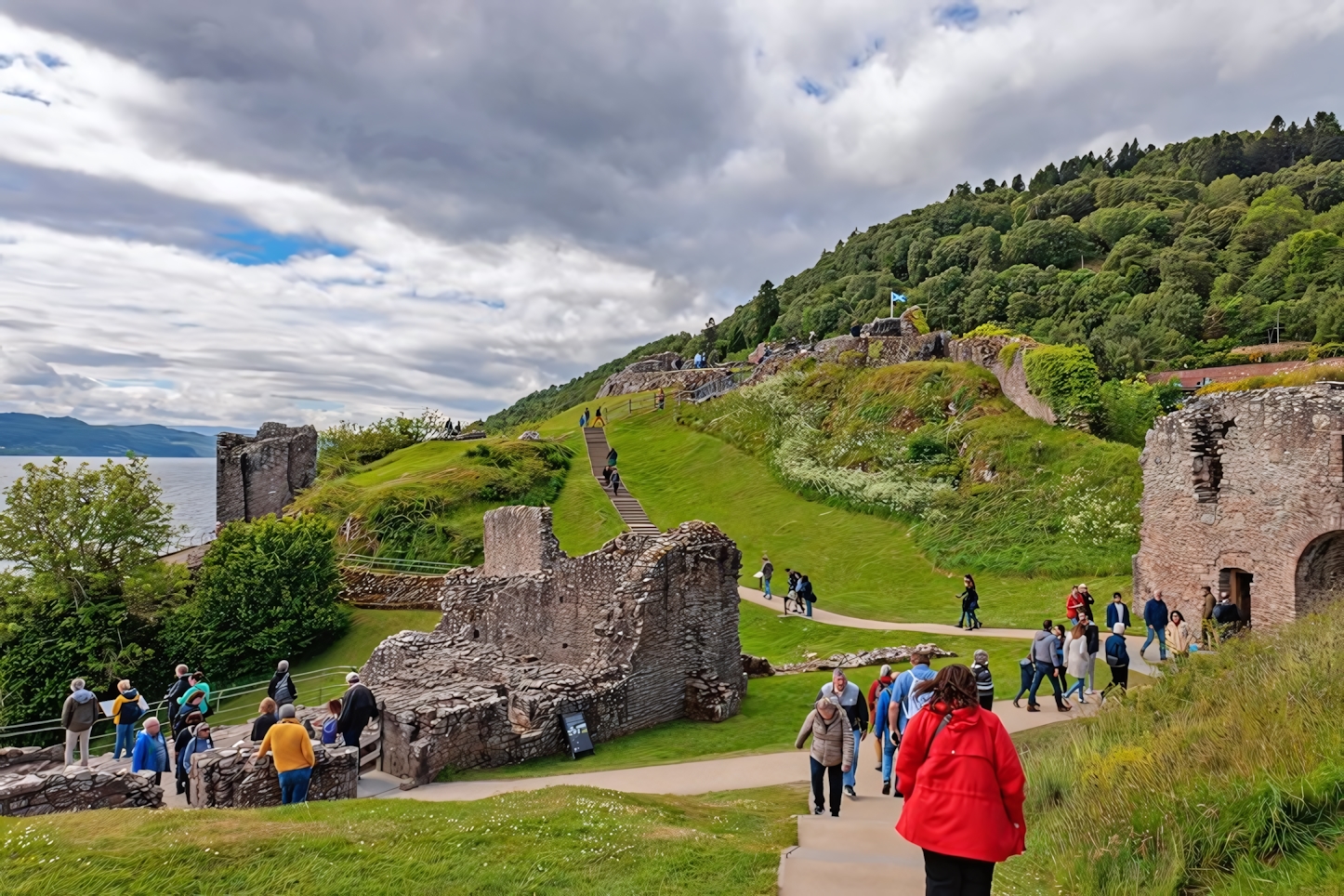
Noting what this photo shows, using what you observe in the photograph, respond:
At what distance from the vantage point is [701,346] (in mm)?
115062

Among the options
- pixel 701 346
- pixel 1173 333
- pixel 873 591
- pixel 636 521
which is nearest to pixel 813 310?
pixel 701 346

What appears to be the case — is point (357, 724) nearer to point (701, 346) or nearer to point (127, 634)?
point (127, 634)

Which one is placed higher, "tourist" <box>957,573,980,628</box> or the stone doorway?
the stone doorway

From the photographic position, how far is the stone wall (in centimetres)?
4131

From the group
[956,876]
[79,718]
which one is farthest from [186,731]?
[956,876]

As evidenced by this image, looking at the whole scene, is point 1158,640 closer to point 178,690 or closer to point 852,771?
point 852,771

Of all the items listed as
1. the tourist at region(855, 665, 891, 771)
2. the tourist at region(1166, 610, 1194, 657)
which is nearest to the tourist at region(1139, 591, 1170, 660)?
the tourist at region(1166, 610, 1194, 657)

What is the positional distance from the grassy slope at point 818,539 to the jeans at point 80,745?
740 inches

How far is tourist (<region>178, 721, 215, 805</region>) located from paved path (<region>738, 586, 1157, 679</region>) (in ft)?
51.1

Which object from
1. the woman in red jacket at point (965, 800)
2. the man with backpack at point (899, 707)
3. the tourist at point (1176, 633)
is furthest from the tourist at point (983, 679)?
the tourist at point (1176, 633)

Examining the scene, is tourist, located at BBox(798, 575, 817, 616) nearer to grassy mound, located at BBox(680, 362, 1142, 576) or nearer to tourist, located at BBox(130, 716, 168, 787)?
grassy mound, located at BBox(680, 362, 1142, 576)

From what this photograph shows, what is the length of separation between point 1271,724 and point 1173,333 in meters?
66.7

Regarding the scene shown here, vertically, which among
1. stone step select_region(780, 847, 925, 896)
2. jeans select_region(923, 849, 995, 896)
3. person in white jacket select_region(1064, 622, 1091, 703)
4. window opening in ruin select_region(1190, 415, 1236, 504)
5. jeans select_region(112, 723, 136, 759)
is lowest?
jeans select_region(112, 723, 136, 759)

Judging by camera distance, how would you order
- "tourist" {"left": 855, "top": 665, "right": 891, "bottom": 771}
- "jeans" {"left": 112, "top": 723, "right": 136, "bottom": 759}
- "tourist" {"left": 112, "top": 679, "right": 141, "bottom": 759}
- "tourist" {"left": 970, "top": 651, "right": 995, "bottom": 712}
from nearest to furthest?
1. "tourist" {"left": 855, "top": 665, "right": 891, "bottom": 771}
2. "tourist" {"left": 970, "top": 651, "right": 995, "bottom": 712}
3. "tourist" {"left": 112, "top": 679, "right": 141, "bottom": 759}
4. "jeans" {"left": 112, "top": 723, "right": 136, "bottom": 759}
